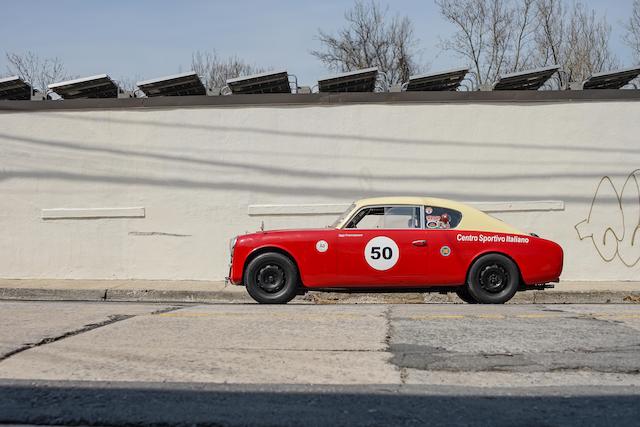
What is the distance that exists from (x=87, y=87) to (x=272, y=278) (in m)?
6.99

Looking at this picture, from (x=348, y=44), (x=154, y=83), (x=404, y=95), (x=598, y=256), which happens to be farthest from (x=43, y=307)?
(x=348, y=44)

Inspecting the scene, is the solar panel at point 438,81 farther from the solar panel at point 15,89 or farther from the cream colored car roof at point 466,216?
the solar panel at point 15,89

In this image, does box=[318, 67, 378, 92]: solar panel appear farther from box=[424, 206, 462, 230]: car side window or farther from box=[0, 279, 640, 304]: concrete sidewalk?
box=[424, 206, 462, 230]: car side window

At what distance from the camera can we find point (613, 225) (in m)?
13.2

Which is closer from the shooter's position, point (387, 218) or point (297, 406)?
point (297, 406)

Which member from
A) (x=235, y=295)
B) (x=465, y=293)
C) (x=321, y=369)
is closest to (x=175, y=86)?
(x=235, y=295)

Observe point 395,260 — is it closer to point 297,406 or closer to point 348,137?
point 348,137

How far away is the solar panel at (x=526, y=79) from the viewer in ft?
44.3

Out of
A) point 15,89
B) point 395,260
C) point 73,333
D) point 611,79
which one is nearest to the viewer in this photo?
point 73,333

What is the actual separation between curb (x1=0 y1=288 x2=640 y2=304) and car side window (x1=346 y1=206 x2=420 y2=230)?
2.43m

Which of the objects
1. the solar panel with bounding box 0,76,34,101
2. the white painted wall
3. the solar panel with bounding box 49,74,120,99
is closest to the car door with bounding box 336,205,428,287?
the white painted wall

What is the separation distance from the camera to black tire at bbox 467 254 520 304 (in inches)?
362

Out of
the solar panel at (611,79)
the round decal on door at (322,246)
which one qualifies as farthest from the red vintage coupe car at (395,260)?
the solar panel at (611,79)

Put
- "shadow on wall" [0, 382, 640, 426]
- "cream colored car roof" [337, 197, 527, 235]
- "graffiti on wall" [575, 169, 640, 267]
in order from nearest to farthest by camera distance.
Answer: "shadow on wall" [0, 382, 640, 426] → "cream colored car roof" [337, 197, 527, 235] → "graffiti on wall" [575, 169, 640, 267]
